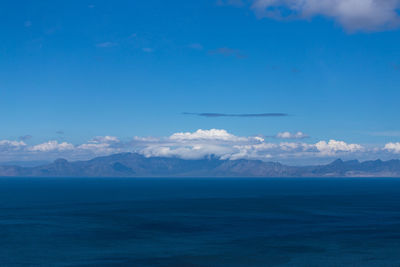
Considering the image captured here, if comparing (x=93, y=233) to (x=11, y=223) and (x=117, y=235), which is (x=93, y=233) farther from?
(x=11, y=223)

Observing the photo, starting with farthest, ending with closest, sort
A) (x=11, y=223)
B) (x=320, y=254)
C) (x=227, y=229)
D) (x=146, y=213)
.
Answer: (x=146, y=213)
(x=11, y=223)
(x=227, y=229)
(x=320, y=254)

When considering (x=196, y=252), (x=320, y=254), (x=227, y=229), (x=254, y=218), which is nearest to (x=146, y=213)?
(x=254, y=218)

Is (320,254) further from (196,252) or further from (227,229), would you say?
(227,229)

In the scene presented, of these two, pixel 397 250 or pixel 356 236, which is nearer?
pixel 397 250

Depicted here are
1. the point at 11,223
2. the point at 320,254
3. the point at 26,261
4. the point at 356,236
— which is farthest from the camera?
the point at 11,223

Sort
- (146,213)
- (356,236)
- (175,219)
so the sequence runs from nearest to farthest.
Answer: (356,236), (175,219), (146,213)

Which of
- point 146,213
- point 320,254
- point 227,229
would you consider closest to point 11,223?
point 146,213

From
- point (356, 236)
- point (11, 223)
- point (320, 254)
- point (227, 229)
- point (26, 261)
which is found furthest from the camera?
point (11, 223)

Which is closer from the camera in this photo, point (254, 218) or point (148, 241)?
point (148, 241)
